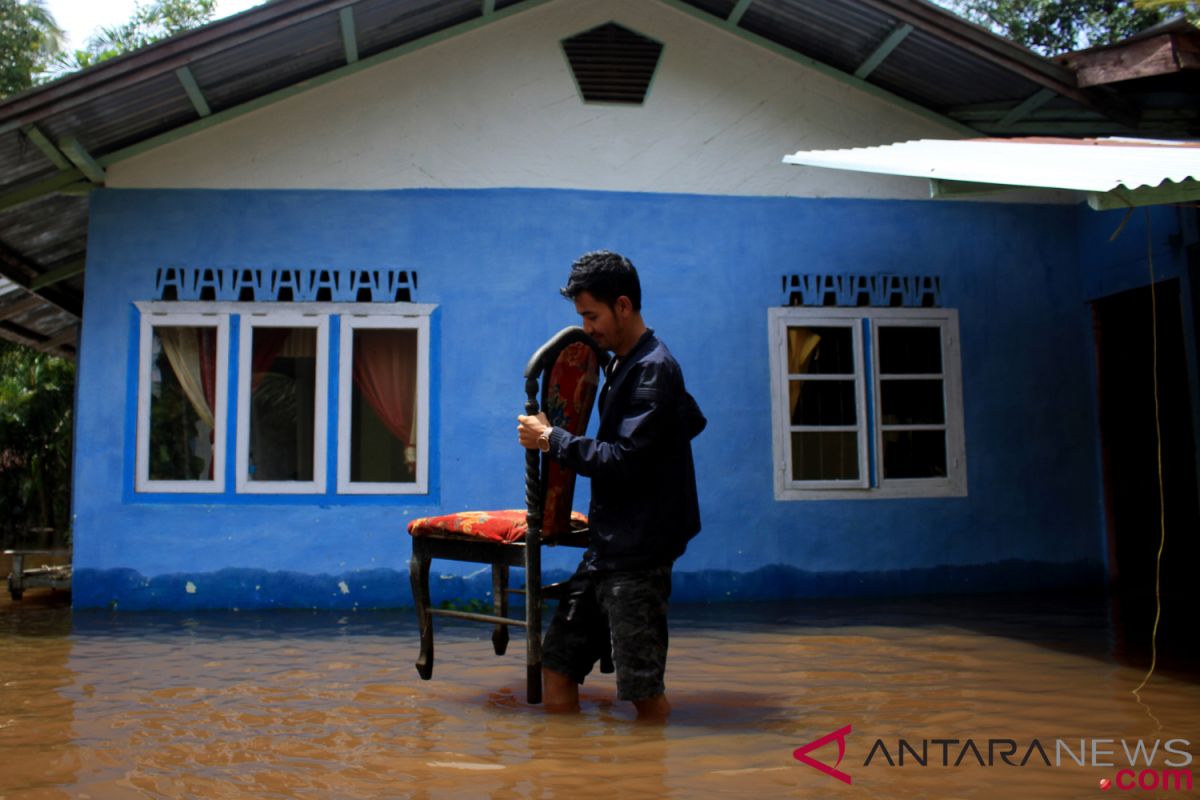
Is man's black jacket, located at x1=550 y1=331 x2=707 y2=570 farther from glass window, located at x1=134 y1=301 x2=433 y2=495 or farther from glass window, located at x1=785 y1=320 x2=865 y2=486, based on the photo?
glass window, located at x1=785 y1=320 x2=865 y2=486

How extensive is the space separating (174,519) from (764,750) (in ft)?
19.2

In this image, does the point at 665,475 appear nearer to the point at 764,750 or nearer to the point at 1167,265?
the point at 764,750

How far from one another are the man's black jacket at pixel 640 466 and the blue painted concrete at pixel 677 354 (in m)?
4.46

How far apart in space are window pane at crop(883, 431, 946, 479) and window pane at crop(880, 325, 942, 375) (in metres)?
0.52

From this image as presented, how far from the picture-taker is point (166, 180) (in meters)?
8.23

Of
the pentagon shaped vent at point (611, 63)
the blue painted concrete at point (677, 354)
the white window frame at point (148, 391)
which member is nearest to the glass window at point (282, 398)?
the white window frame at point (148, 391)

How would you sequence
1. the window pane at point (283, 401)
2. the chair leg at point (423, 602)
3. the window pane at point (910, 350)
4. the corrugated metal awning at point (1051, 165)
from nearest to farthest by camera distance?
the chair leg at point (423, 602) → the corrugated metal awning at point (1051, 165) → the window pane at point (283, 401) → the window pane at point (910, 350)

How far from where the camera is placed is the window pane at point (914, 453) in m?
8.72

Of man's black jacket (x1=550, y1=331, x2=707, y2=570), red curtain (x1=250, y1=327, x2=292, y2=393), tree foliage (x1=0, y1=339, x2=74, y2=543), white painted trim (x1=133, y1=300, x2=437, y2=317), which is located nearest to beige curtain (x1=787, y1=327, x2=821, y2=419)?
white painted trim (x1=133, y1=300, x2=437, y2=317)

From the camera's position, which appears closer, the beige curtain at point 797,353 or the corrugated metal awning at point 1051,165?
the corrugated metal awning at point 1051,165

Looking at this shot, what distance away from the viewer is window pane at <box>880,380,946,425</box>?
8.77 metres

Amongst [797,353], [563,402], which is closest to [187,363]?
[797,353]

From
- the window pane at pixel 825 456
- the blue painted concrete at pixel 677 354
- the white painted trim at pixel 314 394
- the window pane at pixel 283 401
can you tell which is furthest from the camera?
the window pane at pixel 825 456

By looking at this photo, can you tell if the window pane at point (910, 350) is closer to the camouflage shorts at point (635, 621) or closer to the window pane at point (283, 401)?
the window pane at point (283, 401)
